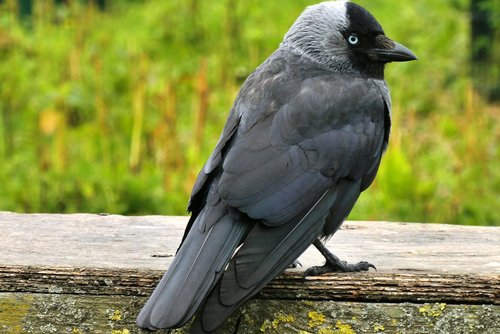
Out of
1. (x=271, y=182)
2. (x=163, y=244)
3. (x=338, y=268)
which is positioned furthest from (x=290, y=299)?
(x=163, y=244)

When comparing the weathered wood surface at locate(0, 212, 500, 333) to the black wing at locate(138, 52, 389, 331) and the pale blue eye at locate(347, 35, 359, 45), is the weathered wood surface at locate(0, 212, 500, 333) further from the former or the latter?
the pale blue eye at locate(347, 35, 359, 45)

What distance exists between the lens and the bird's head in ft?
11.5

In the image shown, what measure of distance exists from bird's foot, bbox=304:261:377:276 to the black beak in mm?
1106

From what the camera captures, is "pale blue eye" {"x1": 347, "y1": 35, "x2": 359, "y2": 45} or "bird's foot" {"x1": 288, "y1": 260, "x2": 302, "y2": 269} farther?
"pale blue eye" {"x1": 347, "y1": 35, "x2": 359, "y2": 45}

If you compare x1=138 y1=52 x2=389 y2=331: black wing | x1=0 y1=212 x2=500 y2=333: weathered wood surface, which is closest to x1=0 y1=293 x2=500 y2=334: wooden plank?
x1=0 y1=212 x2=500 y2=333: weathered wood surface

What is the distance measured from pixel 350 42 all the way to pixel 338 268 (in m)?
1.22

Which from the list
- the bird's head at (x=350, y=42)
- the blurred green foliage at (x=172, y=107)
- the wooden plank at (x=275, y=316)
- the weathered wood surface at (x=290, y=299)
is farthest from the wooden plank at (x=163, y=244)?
the blurred green foliage at (x=172, y=107)

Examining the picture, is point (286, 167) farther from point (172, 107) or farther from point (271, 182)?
point (172, 107)

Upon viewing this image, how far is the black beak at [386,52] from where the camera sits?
138 inches

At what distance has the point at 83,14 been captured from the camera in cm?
747

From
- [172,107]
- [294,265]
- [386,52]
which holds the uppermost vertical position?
[386,52]

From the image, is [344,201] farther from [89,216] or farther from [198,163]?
[198,163]

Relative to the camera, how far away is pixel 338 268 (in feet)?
8.41

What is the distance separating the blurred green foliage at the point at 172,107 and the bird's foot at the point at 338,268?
8.37 feet
